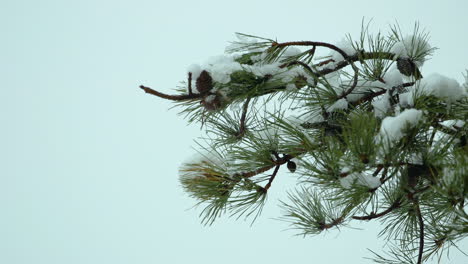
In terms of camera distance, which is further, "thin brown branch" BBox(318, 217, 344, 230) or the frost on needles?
"thin brown branch" BBox(318, 217, 344, 230)

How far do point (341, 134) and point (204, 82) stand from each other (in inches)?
12.3

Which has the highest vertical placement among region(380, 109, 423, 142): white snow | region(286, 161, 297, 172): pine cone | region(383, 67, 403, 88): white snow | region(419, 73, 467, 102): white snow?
region(383, 67, 403, 88): white snow

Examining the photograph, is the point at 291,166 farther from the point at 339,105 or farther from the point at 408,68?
the point at 408,68

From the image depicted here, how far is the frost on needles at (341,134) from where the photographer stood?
0.73 m

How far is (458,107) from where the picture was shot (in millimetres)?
852

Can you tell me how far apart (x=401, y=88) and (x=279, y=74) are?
0.27 m

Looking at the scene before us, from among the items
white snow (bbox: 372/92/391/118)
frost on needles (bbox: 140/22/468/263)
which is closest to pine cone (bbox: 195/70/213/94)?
frost on needles (bbox: 140/22/468/263)

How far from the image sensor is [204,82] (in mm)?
834

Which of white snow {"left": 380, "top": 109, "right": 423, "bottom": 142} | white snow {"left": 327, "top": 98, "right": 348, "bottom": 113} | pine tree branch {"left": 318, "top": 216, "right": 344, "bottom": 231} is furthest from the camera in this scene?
pine tree branch {"left": 318, "top": 216, "right": 344, "bottom": 231}

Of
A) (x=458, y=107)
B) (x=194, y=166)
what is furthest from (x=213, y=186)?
(x=458, y=107)

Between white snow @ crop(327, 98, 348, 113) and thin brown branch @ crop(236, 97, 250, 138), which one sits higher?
thin brown branch @ crop(236, 97, 250, 138)

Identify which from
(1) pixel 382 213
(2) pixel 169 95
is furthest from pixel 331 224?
(2) pixel 169 95

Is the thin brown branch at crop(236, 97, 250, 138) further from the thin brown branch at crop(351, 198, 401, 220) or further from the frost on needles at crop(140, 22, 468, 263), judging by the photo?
the thin brown branch at crop(351, 198, 401, 220)

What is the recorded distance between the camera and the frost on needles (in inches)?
28.8
